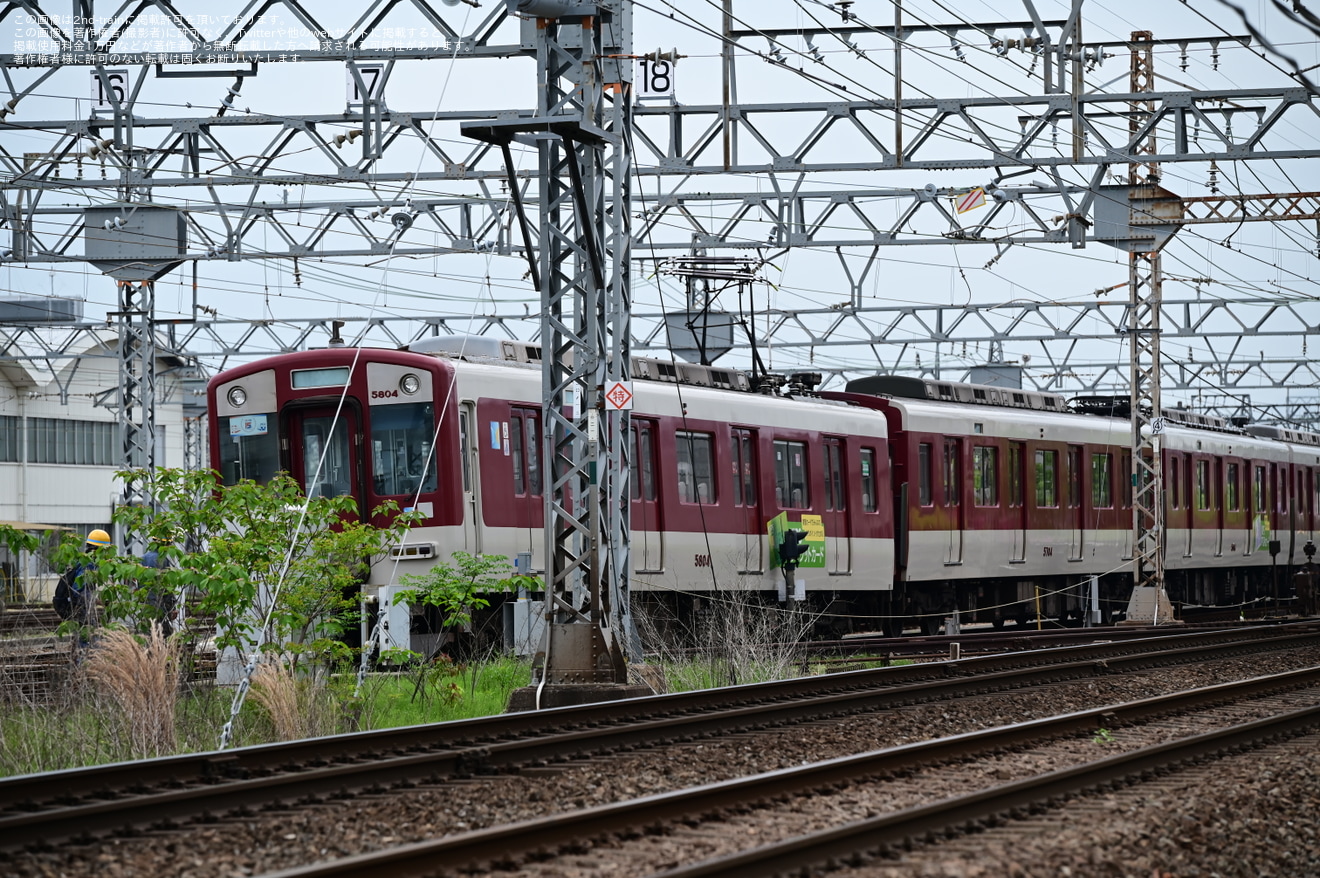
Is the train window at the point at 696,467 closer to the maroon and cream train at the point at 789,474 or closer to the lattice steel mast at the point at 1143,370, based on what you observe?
the maroon and cream train at the point at 789,474

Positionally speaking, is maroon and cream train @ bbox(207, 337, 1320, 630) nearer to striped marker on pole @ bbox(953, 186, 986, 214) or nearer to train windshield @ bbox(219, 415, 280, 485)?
train windshield @ bbox(219, 415, 280, 485)

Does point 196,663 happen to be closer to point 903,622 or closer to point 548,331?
point 548,331

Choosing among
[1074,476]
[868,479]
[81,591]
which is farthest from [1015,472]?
[81,591]

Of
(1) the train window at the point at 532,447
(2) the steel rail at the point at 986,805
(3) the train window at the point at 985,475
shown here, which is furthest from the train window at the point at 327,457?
(3) the train window at the point at 985,475

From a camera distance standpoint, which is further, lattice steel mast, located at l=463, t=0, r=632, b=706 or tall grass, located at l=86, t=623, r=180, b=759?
lattice steel mast, located at l=463, t=0, r=632, b=706

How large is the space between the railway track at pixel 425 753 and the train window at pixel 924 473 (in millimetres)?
7816

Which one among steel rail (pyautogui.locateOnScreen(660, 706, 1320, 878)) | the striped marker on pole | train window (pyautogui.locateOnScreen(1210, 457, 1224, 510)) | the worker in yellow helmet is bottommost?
steel rail (pyautogui.locateOnScreen(660, 706, 1320, 878))

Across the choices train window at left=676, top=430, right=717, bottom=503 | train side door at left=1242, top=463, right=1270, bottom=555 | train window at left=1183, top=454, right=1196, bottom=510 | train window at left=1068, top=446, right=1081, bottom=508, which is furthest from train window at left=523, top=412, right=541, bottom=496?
train side door at left=1242, top=463, right=1270, bottom=555

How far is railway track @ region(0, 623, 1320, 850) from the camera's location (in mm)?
7844

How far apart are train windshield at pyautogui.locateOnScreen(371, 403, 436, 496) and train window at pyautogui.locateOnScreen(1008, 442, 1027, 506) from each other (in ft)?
38.2

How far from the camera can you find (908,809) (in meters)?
7.87

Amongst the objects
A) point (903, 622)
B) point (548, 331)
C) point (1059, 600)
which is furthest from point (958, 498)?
point (548, 331)

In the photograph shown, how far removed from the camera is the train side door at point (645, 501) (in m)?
18.1

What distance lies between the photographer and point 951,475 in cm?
2420
